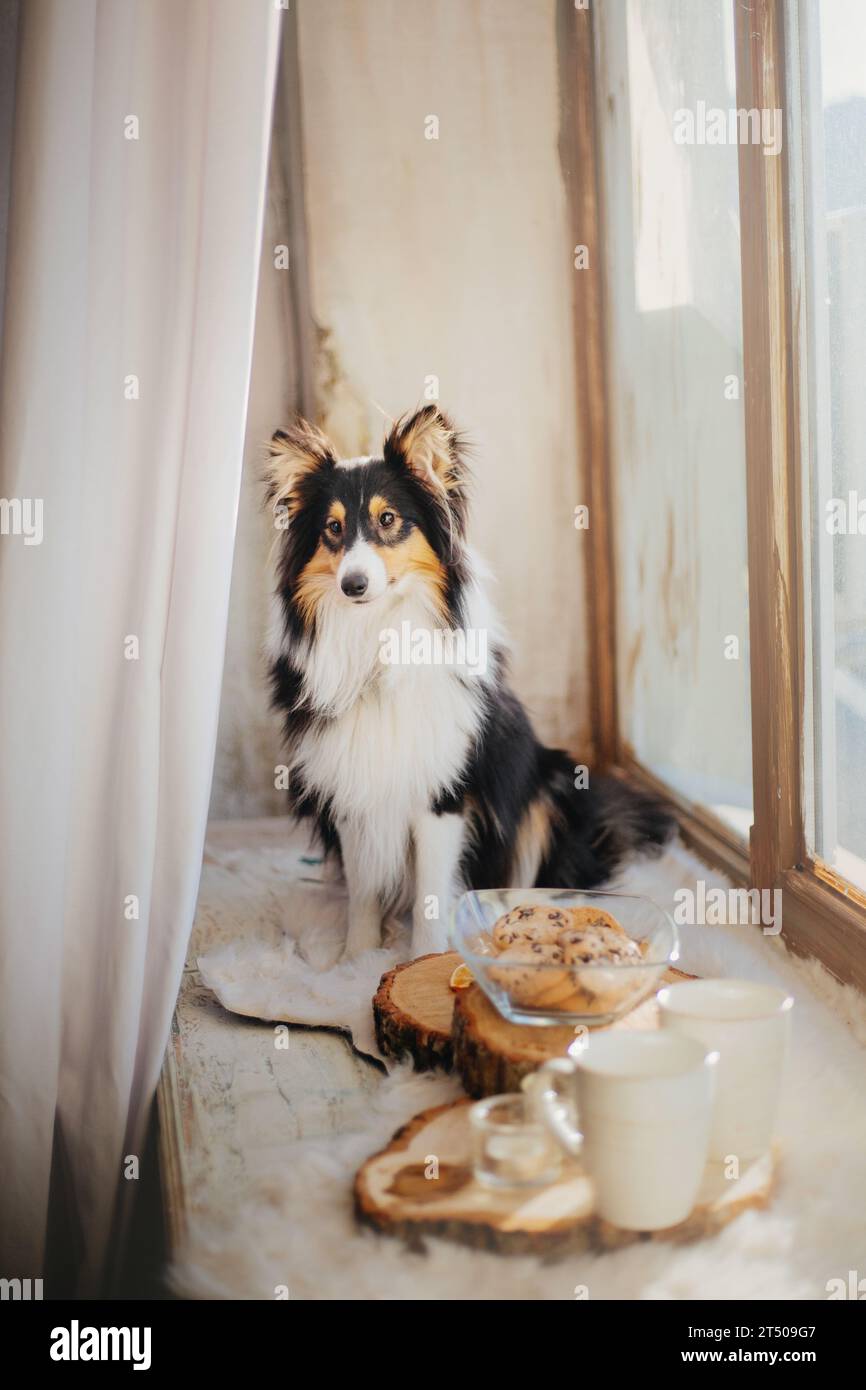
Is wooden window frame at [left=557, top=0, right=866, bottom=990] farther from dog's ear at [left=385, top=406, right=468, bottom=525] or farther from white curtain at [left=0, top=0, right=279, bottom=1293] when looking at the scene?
white curtain at [left=0, top=0, right=279, bottom=1293]

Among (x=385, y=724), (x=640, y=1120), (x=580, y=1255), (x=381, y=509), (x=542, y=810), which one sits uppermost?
(x=381, y=509)

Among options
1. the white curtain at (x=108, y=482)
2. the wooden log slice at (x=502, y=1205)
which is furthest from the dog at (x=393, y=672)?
the wooden log slice at (x=502, y=1205)

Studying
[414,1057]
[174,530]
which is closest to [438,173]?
[174,530]

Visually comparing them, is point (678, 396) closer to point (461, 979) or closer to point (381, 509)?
point (381, 509)

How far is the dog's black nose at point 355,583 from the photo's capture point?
5.66ft

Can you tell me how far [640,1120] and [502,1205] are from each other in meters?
0.19

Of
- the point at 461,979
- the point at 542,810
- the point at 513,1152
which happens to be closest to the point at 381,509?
the point at 542,810

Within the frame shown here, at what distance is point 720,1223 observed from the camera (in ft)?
3.49

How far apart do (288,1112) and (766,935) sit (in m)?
0.80

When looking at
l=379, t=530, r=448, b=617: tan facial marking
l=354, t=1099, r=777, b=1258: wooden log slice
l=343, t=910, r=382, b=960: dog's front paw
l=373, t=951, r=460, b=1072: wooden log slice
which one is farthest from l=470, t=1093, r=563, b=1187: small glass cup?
l=379, t=530, r=448, b=617: tan facial marking

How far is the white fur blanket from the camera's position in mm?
1024

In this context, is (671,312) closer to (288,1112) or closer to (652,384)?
(652,384)

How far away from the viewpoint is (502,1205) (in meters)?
1.08

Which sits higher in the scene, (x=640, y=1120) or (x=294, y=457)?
(x=294, y=457)
